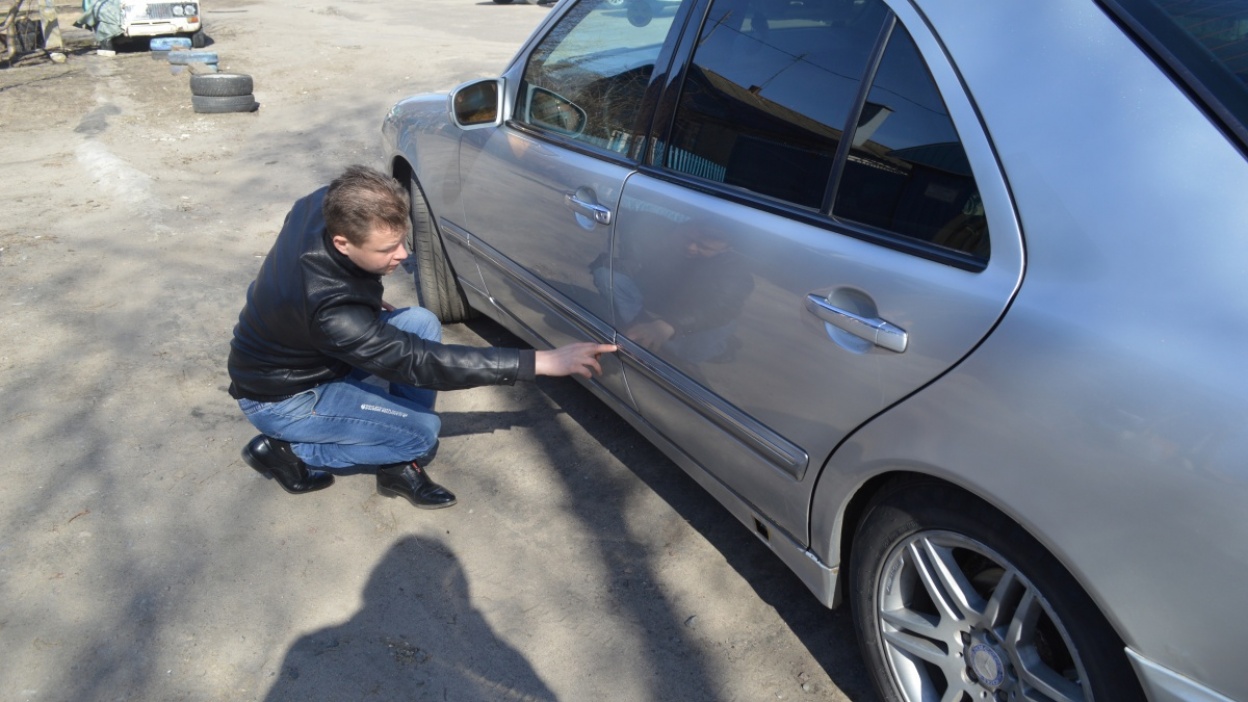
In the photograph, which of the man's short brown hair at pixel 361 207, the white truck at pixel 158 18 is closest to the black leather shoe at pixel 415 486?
the man's short brown hair at pixel 361 207

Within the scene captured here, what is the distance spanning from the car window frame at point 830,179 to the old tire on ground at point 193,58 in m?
10.2

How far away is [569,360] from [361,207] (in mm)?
718

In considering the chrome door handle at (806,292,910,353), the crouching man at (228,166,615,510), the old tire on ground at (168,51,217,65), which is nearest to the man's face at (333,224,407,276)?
the crouching man at (228,166,615,510)

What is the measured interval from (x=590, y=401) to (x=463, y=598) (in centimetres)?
129

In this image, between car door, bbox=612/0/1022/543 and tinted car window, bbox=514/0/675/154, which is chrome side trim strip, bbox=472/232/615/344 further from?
tinted car window, bbox=514/0/675/154

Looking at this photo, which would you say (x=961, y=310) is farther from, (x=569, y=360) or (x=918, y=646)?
(x=569, y=360)

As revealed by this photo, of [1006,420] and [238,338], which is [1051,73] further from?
[238,338]

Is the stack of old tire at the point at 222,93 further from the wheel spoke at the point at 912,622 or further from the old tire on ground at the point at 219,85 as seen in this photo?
the wheel spoke at the point at 912,622

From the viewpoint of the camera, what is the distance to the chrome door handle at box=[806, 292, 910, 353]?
6.21 feet

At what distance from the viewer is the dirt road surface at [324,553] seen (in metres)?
2.57

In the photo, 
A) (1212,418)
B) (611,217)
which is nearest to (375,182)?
(611,217)

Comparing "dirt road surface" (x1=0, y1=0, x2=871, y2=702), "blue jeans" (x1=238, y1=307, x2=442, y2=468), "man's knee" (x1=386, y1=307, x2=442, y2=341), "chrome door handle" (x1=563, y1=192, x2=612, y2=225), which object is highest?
"chrome door handle" (x1=563, y1=192, x2=612, y2=225)

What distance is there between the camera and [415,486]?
3.27m

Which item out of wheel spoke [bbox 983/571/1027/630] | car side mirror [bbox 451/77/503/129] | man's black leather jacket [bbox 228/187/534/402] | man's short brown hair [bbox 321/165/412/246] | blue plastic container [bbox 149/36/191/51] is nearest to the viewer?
wheel spoke [bbox 983/571/1027/630]
